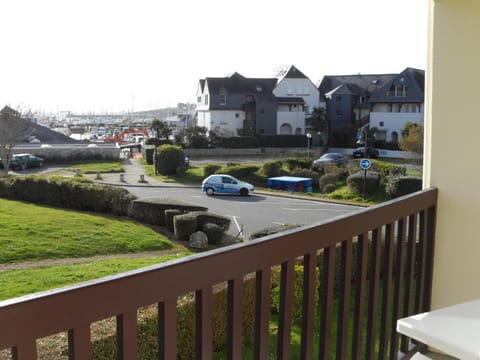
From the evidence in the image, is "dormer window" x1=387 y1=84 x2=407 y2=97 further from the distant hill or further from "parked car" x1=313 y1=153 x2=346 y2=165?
the distant hill

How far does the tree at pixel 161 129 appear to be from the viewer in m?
24.9

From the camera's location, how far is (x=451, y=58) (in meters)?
1.82

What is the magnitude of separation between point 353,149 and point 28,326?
80.9 ft

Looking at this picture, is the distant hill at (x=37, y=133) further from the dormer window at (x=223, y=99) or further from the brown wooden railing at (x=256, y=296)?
the brown wooden railing at (x=256, y=296)

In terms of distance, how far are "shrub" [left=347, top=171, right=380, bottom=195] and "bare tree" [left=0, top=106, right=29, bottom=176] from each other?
10.6 m

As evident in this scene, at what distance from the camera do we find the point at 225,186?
52.9 feet

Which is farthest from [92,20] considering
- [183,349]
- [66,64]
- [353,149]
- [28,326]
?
[353,149]

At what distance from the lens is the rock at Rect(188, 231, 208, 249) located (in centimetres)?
942

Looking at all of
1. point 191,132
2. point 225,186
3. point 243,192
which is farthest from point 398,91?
point 225,186

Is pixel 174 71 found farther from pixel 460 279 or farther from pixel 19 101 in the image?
pixel 19 101

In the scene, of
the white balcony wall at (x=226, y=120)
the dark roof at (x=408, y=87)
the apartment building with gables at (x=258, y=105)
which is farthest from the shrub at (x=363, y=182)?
the dark roof at (x=408, y=87)

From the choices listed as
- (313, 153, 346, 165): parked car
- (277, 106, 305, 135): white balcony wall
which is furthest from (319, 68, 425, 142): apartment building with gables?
(313, 153, 346, 165): parked car

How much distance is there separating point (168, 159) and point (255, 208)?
6.56 meters

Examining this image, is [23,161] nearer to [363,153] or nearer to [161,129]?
[161,129]
